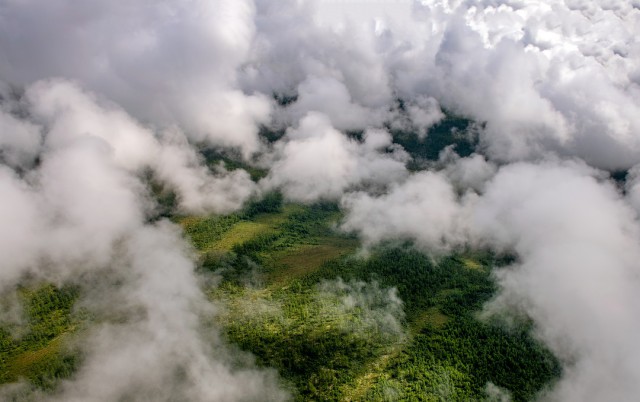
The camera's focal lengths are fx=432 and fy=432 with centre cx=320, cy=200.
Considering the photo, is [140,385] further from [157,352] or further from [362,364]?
[362,364]

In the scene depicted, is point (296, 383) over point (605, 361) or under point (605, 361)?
under

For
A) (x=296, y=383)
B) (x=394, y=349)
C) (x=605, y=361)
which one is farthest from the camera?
(x=605, y=361)

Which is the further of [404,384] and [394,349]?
[394,349]

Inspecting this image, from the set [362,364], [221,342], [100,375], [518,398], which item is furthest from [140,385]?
[518,398]

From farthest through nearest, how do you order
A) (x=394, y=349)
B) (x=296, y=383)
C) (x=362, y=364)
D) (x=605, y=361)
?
(x=605, y=361) → (x=394, y=349) → (x=362, y=364) → (x=296, y=383)

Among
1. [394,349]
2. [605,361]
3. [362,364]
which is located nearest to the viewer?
[362,364]

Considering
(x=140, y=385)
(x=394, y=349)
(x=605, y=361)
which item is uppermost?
(x=605, y=361)

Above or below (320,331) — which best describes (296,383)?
below

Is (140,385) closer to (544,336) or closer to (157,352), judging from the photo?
(157,352)

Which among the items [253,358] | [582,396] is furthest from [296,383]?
[582,396]
